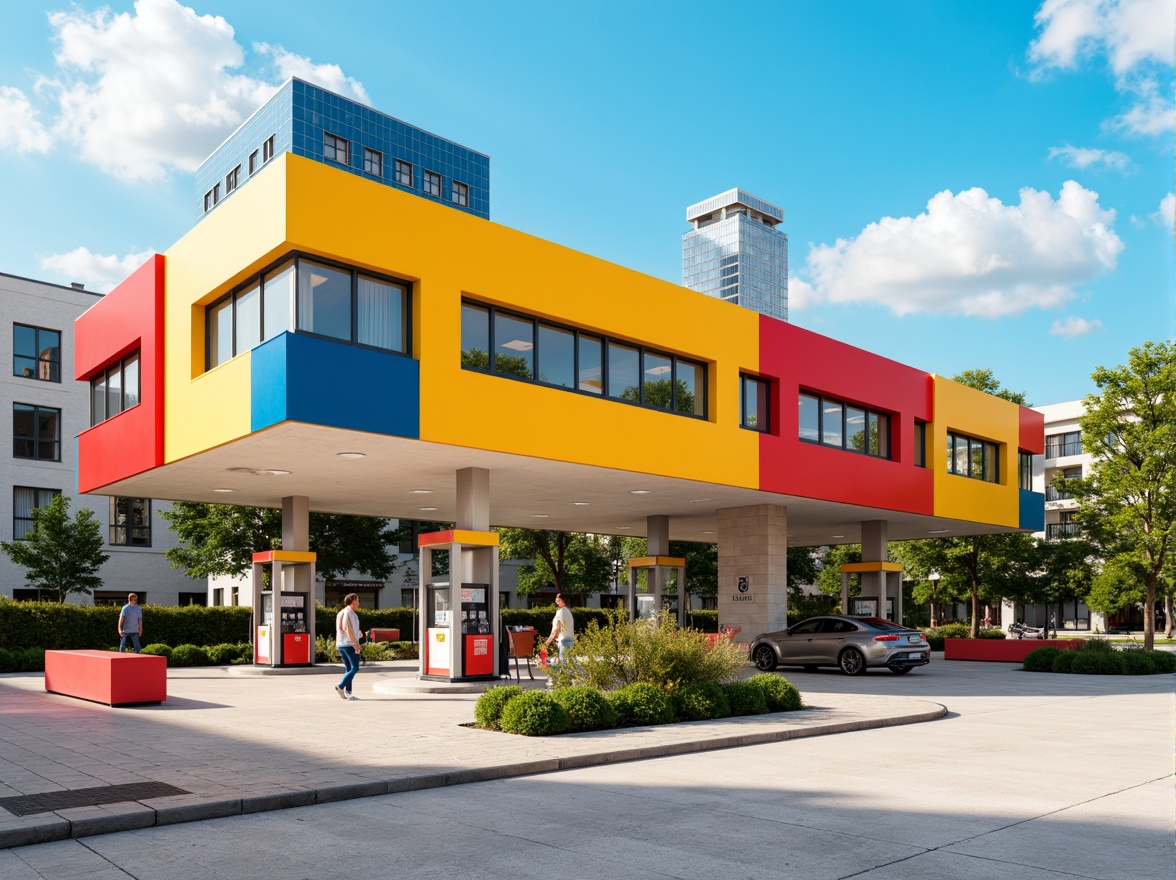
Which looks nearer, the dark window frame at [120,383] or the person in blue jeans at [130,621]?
the dark window frame at [120,383]

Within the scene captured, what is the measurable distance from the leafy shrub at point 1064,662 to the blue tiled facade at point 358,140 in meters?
56.6

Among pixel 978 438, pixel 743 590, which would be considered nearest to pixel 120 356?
pixel 743 590

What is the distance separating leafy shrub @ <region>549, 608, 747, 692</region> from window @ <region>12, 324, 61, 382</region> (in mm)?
40052

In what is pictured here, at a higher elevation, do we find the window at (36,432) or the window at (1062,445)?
the window at (1062,445)

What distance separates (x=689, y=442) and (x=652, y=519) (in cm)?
907

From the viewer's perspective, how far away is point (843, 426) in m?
28.8

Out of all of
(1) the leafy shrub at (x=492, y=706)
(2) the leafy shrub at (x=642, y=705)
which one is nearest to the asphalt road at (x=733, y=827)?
(2) the leafy shrub at (x=642, y=705)

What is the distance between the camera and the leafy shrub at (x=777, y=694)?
1652cm

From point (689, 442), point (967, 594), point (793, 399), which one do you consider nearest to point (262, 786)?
point (689, 442)

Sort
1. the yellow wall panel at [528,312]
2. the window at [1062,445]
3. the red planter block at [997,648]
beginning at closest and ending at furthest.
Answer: the yellow wall panel at [528,312]
the red planter block at [997,648]
the window at [1062,445]

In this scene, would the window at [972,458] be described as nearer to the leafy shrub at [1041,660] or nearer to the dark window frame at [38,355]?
the leafy shrub at [1041,660]

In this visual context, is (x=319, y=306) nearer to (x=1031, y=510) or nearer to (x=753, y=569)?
(x=753, y=569)

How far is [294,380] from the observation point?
1648cm

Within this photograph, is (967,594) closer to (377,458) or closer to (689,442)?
(689,442)
